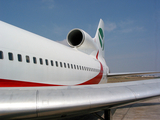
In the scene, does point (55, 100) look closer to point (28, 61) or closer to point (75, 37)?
point (28, 61)

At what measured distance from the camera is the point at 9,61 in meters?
3.65

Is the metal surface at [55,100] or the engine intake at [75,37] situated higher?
the engine intake at [75,37]

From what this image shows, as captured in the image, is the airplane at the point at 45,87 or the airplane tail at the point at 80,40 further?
the airplane tail at the point at 80,40

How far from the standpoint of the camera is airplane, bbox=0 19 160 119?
226 centimetres

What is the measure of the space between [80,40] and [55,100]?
1011 centimetres

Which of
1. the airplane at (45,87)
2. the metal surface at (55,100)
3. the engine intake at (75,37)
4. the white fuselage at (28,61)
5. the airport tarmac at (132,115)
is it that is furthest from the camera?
the engine intake at (75,37)

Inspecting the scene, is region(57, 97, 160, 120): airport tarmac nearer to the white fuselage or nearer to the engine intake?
the white fuselage

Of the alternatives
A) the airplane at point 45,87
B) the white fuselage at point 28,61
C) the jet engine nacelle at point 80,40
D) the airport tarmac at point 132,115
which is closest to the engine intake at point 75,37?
the jet engine nacelle at point 80,40

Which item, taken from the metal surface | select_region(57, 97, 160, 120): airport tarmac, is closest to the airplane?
the metal surface

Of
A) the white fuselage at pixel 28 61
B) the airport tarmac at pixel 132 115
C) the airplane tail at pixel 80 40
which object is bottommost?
the airport tarmac at pixel 132 115

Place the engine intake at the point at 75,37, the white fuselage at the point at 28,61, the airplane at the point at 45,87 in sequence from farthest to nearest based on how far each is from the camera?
the engine intake at the point at 75,37 → the white fuselage at the point at 28,61 → the airplane at the point at 45,87

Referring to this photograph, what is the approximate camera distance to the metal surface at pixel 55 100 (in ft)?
7.02

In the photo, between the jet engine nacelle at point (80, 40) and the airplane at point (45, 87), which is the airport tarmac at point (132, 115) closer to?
the airplane at point (45, 87)

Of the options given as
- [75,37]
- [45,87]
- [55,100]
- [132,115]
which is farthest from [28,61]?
[75,37]
